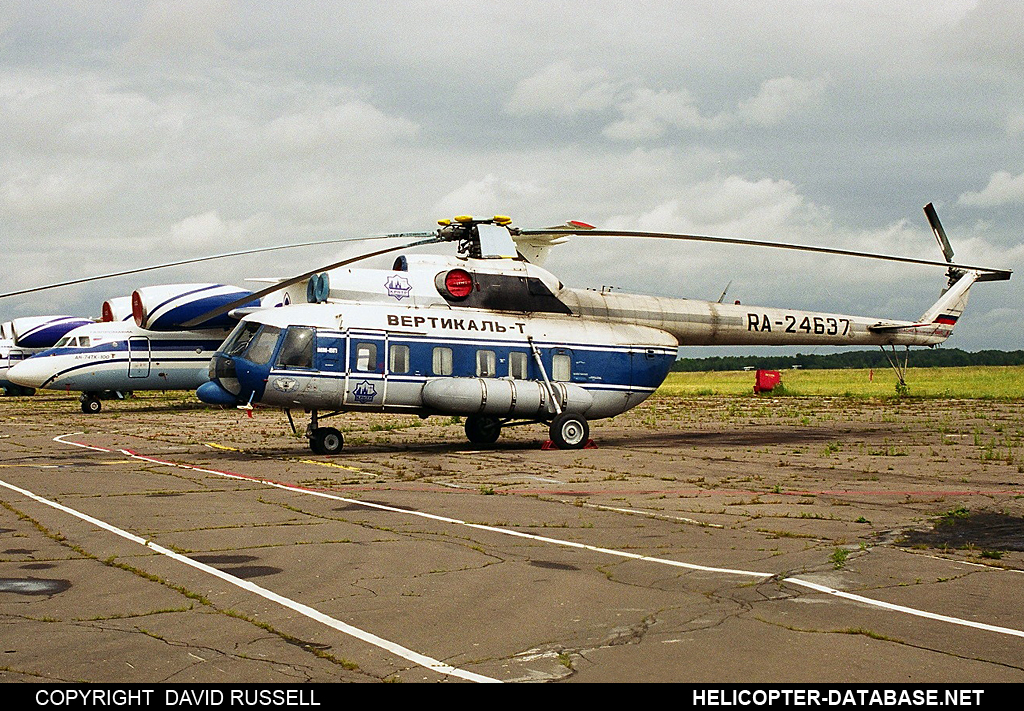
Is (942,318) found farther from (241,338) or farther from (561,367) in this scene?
(241,338)

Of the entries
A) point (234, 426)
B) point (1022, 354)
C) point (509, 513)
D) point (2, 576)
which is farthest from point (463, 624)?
point (1022, 354)

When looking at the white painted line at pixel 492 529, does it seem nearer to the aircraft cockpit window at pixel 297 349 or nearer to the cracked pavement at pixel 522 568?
the cracked pavement at pixel 522 568

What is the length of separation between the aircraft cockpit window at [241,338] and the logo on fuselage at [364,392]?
2.22m

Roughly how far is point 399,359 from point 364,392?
3.20 ft

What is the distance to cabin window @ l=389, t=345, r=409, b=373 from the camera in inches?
758

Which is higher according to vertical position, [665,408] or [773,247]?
[773,247]

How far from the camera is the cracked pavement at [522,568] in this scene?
5.54 m

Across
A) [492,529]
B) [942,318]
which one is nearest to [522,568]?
[492,529]

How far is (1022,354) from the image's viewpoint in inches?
5207

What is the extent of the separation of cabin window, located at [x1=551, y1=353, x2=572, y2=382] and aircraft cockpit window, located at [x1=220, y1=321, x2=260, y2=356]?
625 cm

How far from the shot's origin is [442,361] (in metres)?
19.8

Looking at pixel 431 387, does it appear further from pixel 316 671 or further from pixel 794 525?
pixel 316 671
